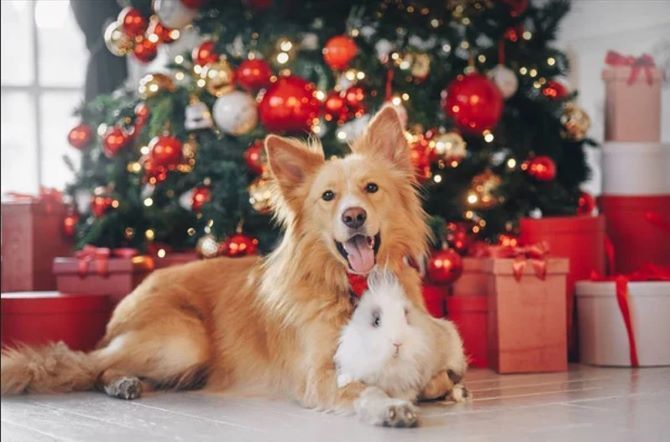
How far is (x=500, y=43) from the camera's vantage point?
16.7 ft

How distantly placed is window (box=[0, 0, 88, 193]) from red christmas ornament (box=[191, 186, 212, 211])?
2300 mm

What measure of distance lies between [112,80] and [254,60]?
1820mm

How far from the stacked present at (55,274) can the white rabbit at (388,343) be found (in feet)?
4.23

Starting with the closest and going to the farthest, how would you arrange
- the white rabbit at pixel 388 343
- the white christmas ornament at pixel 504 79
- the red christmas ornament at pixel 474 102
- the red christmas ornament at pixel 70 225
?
the white rabbit at pixel 388 343 → the red christmas ornament at pixel 474 102 → the white christmas ornament at pixel 504 79 → the red christmas ornament at pixel 70 225

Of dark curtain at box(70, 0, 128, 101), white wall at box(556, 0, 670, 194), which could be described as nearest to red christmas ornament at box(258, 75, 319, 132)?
white wall at box(556, 0, 670, 194)

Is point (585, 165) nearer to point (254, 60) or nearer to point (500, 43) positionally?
point (500, 43)

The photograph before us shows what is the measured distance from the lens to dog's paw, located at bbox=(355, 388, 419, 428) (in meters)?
2.96

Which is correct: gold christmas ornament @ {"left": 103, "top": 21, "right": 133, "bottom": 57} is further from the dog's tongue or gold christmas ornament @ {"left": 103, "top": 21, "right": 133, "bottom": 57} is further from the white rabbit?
the white rabbit

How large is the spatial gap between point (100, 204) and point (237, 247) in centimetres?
88

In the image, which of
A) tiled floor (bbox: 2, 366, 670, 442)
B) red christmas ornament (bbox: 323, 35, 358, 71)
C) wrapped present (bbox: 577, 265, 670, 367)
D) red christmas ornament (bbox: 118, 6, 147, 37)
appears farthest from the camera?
red christmas ornament (bbox: 118, 6, 147, 37)

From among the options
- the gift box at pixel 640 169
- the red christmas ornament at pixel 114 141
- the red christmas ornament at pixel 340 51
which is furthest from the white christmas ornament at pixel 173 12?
the gift box at pixel 640 169

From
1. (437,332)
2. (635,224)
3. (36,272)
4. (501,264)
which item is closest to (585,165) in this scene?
(635,224)

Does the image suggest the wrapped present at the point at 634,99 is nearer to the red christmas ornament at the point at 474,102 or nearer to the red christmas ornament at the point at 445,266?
the red christmas ornament at the point at 474,102

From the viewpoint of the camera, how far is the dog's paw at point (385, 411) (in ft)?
9.70
